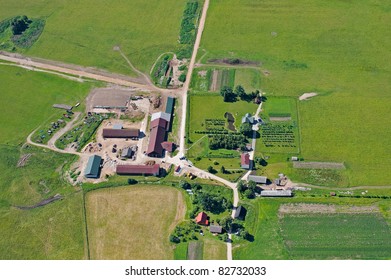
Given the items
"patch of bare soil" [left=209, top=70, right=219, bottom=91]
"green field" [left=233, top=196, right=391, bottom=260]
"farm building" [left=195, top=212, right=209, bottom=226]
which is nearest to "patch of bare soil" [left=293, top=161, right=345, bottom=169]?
"green field" [left=233, top=196, right=391, bottom=260]

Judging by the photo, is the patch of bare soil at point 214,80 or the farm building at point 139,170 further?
the patch of bare soil at point 214,80

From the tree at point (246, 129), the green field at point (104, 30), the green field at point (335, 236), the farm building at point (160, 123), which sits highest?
the green field at point (104, 30)

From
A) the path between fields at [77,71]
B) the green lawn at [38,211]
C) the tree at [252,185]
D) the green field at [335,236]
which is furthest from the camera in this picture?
the path between fields at [77,71]

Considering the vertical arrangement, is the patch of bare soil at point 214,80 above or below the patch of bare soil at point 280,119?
above

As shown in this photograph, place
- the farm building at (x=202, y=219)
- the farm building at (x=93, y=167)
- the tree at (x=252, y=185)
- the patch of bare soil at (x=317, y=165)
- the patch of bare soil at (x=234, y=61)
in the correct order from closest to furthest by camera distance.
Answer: the farm building at (x=202, y=219) < the tree at (x=252, y=185) < the patch of bare soil at (x=317, y=165) < the farm building at (x=93, y=167) < the patch of bare soil at (x=234, y=61)

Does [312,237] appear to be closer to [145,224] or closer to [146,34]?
[145,224]

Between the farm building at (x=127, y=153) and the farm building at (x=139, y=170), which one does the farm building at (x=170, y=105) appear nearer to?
the farm building at (x=127, y=153)

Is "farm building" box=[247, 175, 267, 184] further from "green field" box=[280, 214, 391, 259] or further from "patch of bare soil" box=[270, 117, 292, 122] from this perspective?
"patch of bare soil" box=[270, 117, 292, 122]

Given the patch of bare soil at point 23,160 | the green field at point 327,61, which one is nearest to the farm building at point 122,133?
the patch of bare soil at point 23,160
